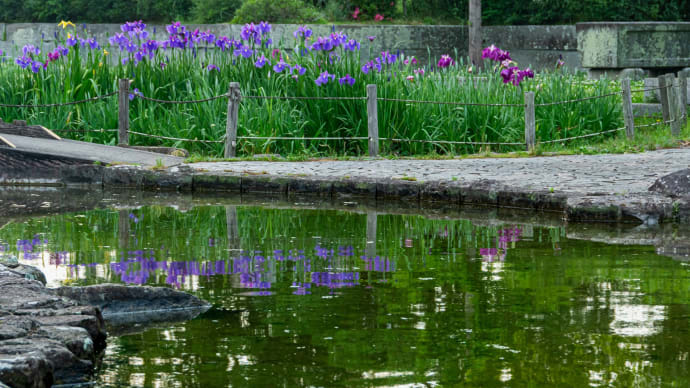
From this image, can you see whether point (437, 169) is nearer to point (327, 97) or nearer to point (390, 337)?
point (327, 97)

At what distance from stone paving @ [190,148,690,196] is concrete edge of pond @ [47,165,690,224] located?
0.13m

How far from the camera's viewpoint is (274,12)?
84.6 ft

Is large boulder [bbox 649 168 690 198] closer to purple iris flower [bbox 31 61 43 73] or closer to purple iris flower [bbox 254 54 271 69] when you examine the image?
purple iris flower [bbox 254 54 271 69]

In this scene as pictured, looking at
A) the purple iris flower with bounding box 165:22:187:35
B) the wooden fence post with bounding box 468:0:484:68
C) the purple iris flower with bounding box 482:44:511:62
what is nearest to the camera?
the purple iris flower with bounding box 165:22:187:35

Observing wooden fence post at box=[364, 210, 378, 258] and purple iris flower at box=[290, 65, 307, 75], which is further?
purple iris flower at box=[290, 65, 307, 75]

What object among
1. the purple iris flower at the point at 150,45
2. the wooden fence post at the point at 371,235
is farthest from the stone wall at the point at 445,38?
the wooden fence post at the point at 371,235

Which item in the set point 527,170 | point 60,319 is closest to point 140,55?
point 527,170

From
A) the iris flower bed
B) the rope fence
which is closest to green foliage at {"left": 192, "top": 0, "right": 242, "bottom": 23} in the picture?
the iris flower bed

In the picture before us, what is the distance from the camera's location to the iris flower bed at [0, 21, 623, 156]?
1352cm

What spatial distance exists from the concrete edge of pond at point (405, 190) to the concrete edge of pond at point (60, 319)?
4.18 metres

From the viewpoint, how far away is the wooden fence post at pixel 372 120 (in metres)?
12.9

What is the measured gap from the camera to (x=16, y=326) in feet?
13.8

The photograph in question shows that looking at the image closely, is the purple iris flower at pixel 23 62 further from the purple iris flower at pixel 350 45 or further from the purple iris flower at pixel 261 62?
the purple iris flower at pixel 350 45

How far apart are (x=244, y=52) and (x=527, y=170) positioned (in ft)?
15.2
